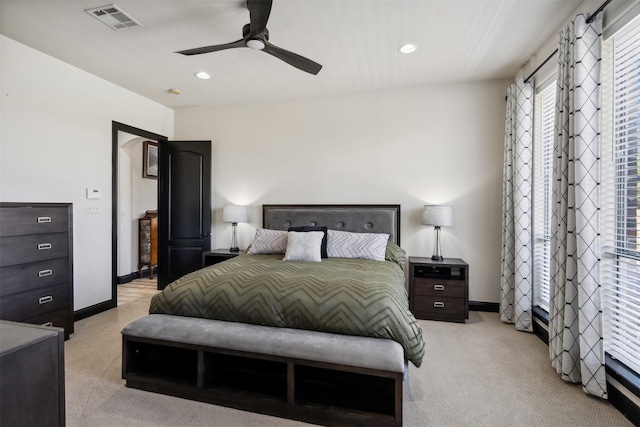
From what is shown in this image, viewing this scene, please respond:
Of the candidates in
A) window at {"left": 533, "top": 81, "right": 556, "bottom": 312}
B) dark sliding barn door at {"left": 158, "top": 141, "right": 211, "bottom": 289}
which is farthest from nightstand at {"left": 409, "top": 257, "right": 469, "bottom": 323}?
dark sliding barn door at {"left": 158, "top": 141, "right": 211, "bottom": 289}

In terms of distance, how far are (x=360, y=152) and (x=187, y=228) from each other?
2.75 metres

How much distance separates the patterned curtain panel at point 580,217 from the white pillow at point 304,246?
6.74 feet

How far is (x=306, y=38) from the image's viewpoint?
2797mm

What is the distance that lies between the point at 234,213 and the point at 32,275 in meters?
2.15

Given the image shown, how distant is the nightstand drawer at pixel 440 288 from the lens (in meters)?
3.41

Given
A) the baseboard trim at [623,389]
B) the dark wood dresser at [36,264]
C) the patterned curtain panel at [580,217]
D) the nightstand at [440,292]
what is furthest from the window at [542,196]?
the dark wood dresser at [36,264]

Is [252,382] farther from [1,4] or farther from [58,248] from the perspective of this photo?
[1,4]

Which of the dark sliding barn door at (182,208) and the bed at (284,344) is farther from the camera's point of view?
the dark sliding barn door at (182,208)

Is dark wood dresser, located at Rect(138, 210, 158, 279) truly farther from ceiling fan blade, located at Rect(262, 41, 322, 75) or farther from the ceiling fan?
ceiling fan blade, located at Rect(262, 41, 322, 75)

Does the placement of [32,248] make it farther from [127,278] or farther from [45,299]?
[127,278]

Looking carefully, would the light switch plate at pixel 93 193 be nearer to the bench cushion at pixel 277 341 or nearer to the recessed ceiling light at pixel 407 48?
the bench cushion at pixel 277 341

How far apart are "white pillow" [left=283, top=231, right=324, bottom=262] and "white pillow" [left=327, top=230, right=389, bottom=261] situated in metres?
0.22

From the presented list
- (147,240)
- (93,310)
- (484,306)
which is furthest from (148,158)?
(484,306)

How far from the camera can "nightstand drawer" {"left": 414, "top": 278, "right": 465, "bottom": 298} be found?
341 cm
